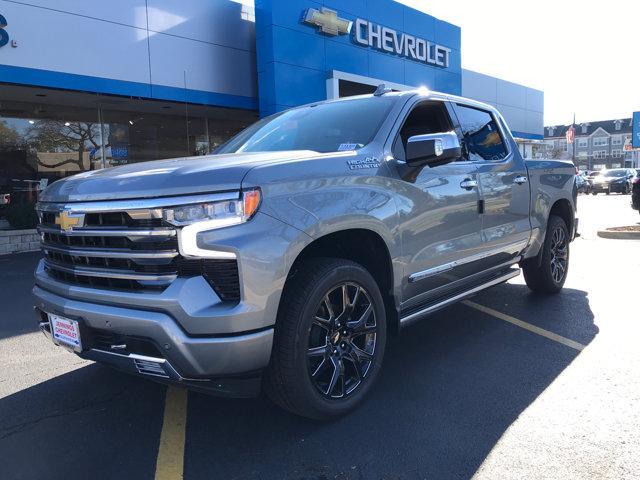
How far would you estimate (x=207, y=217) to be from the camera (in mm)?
2436

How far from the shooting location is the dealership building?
11109 mm

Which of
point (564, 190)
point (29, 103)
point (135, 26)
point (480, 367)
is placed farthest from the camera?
point (29, 103)

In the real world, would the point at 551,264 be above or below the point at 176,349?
below

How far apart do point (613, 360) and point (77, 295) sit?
12.1 feet

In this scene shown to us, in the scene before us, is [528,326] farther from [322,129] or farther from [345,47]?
[345,47]

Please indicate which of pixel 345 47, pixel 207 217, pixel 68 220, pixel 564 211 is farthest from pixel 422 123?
pixel 345 47

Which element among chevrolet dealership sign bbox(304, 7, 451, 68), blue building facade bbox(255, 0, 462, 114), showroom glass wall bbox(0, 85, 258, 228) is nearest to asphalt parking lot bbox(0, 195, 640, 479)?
showroom glass wall bbox(0, 85, 258, 228)

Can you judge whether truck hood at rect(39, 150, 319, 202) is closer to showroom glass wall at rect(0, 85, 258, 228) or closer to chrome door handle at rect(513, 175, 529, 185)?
chrome door handle at rect(513, 175, 529, 185)

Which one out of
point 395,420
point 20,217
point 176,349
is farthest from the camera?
point 20,217

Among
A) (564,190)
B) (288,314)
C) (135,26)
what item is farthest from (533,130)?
(288,314)

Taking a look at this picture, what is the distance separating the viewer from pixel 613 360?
3852mm

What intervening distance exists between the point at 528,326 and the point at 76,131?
13.4 meters

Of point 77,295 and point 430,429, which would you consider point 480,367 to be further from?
point 77,295

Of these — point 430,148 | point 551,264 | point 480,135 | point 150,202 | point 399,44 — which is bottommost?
point 551,264
